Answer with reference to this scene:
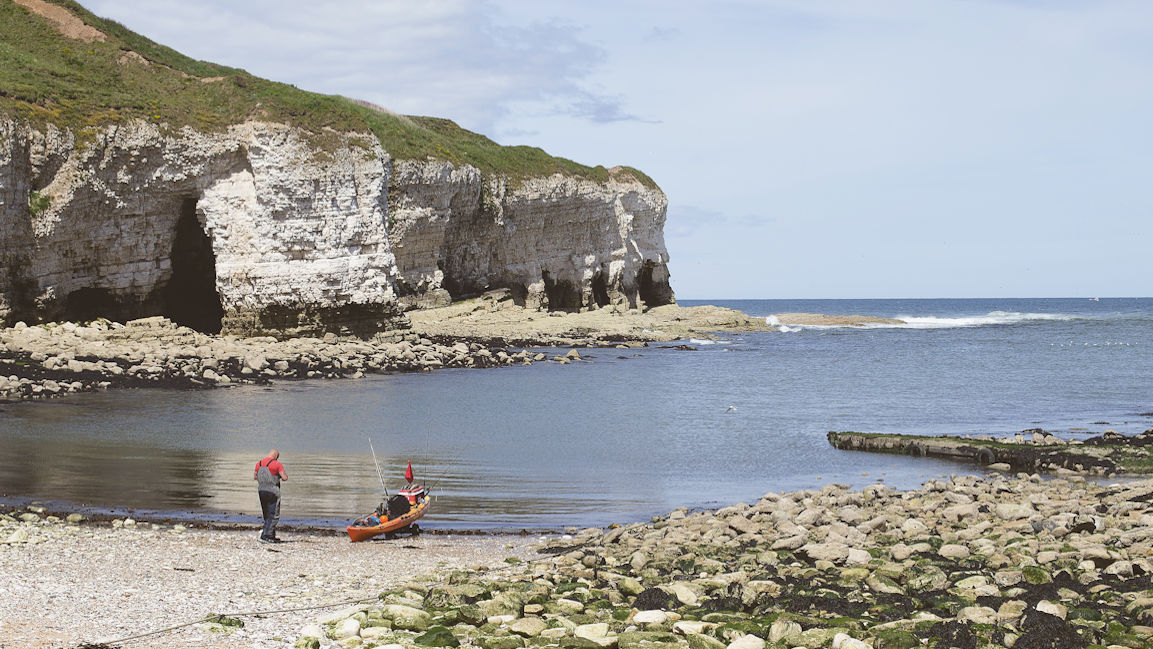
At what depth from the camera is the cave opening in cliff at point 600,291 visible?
7344cm

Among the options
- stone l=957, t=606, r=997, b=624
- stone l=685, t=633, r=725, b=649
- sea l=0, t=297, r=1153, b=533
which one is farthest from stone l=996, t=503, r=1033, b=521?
stone l=685, t=633, r=725, b=649

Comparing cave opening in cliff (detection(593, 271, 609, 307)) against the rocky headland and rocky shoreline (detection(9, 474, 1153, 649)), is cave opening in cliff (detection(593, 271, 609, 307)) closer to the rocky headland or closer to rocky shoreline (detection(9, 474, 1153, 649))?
the rocky headland

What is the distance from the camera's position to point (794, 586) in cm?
920

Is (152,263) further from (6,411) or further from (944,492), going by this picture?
(944,492)

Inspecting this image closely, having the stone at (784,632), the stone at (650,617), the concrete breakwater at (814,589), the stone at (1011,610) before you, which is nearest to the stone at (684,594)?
the concrete breakwater at (814,589)

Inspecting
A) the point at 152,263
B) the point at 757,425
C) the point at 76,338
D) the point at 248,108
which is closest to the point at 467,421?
the point at 757,425

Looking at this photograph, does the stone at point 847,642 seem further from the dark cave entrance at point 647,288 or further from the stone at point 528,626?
the dark cave entrance at point 647,288

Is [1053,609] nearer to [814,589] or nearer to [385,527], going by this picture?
[814,589]

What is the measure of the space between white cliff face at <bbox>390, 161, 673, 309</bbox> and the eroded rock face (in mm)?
585

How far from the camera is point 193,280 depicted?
147 ft

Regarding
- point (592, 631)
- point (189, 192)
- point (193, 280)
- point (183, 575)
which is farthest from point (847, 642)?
point (193, 280)

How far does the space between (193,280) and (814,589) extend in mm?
41238

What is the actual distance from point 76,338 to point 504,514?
25078 mm

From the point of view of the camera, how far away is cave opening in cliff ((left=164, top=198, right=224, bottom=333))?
1681 inches
